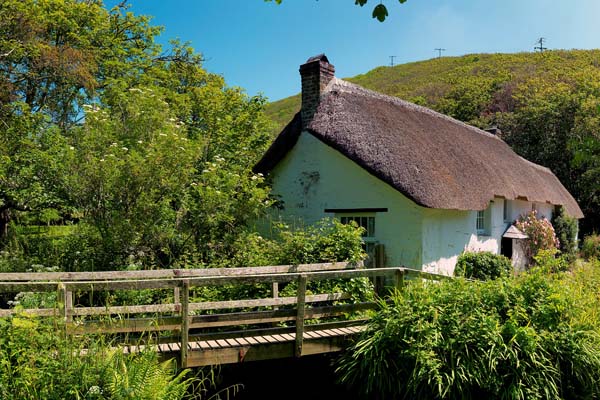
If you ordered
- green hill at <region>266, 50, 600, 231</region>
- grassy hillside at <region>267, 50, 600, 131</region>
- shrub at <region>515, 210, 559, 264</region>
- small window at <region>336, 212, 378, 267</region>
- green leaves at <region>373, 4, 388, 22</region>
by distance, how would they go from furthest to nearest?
grassy hillside at <region>267, 50, 600, 131</region>
green hill at <region>266, 50, 600, 231</region>
shrub at <region>515, 210, 559, 264</region>
small window at <region>336, 212, 378, 267</region>
green leaves at <region>373, 4, 388, 22</region>

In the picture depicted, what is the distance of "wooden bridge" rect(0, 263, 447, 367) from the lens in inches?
209

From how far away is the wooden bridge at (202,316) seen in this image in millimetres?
5309

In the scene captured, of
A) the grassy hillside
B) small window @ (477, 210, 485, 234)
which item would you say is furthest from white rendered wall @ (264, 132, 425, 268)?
the grassy hillside

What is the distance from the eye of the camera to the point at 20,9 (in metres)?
12.6

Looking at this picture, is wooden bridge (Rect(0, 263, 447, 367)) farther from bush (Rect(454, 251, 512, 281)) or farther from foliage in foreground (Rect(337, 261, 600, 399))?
bush (Rect(454, 251, 512, 281))

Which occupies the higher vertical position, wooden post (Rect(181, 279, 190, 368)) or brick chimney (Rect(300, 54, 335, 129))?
brick chimney (Rect(300, 54, 335, 129))

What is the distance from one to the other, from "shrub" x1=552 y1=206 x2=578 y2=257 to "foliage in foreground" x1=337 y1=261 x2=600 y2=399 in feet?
50.1

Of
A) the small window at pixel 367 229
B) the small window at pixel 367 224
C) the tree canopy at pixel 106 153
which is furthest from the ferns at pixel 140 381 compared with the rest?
the small window at pixel 367 224

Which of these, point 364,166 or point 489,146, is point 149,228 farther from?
point 489,146

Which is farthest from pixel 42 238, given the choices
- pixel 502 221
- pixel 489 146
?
pixel 489 146

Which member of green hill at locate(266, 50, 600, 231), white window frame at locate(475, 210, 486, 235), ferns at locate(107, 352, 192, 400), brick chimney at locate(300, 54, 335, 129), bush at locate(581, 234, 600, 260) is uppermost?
green hill at locate(266, 50, 600, 231)

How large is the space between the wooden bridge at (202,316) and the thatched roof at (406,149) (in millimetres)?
4225

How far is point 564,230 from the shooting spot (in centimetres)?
2033

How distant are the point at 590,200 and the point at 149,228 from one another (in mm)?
25781
